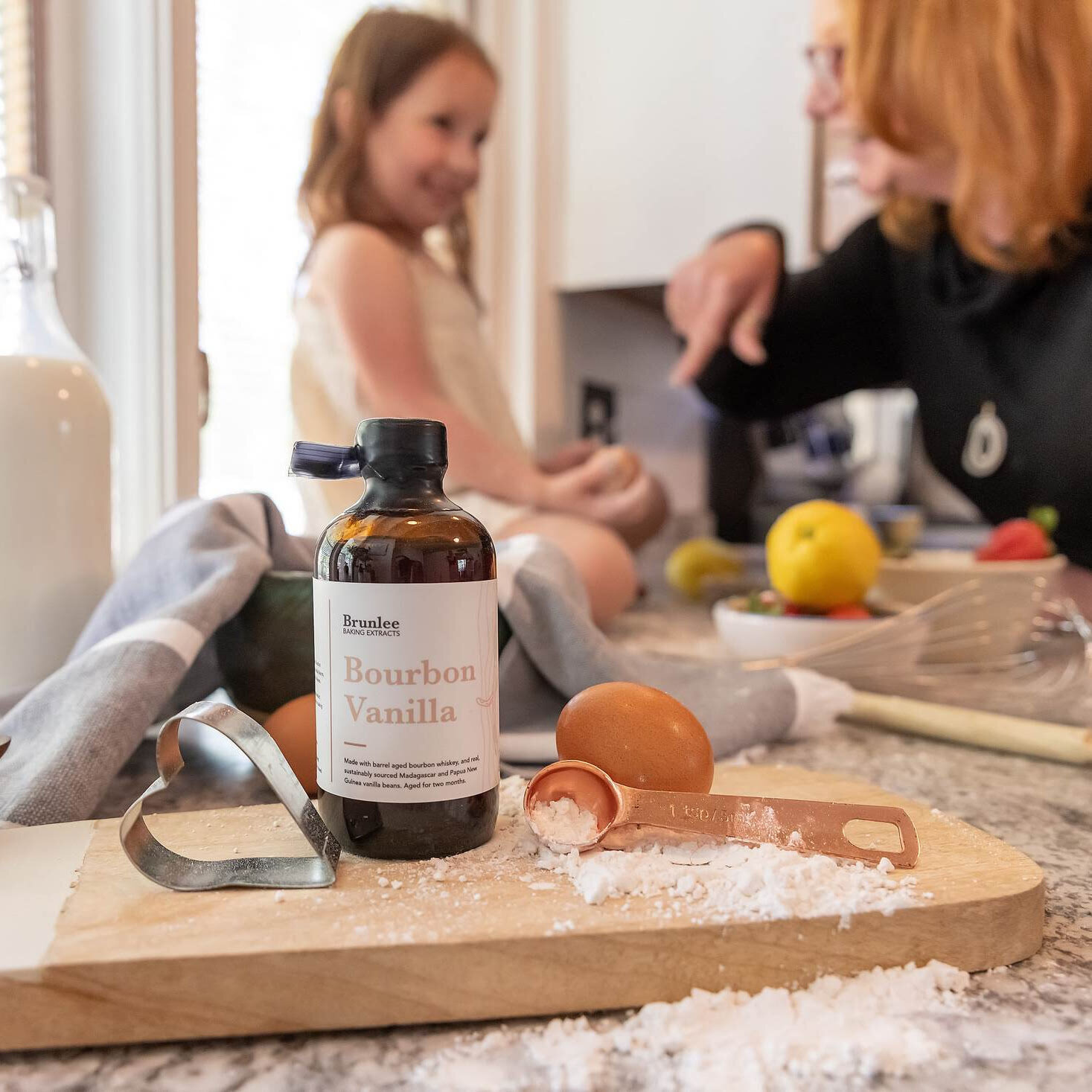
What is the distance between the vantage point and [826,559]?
977 millimetres

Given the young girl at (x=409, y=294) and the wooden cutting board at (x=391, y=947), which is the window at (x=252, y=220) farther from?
the wooden cutting board at (x=391, y=947)

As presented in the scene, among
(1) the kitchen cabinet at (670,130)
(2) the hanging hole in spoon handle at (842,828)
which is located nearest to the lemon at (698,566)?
(1) the kitchen cabinet at (670,130)

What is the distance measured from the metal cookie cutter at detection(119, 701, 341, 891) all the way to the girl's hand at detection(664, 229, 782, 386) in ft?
3.45

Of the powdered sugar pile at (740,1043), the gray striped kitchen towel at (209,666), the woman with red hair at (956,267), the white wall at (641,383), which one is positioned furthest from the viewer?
the white wall at (641,383)

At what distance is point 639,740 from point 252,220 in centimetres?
109

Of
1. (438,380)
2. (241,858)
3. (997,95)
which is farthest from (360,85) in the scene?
(241,858)

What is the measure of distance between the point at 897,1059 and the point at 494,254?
5.49 ft

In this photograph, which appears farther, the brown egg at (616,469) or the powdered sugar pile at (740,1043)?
the brown egg at (616,469)

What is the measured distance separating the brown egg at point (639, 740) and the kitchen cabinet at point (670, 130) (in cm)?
138

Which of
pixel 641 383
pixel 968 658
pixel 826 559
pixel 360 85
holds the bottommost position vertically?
pixel 968 658

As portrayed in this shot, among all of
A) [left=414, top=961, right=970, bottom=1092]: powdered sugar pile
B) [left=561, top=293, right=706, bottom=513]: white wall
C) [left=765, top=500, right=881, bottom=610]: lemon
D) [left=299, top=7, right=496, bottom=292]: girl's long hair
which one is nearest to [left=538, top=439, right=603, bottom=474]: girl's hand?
[left=561, top=293, right=706, bottom=513]: white wall

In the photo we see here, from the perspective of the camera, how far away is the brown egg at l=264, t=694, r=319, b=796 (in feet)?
1.92

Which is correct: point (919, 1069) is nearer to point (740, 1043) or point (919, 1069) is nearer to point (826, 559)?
point (740, 1043)

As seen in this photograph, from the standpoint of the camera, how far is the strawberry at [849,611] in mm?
973
